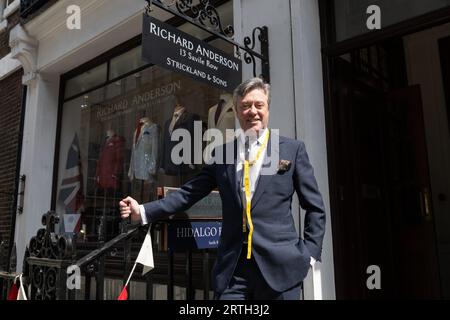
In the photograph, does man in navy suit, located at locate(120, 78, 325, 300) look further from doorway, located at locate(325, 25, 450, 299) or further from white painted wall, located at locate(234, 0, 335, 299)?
doorway, located at locate(325, 25, 450, 299)

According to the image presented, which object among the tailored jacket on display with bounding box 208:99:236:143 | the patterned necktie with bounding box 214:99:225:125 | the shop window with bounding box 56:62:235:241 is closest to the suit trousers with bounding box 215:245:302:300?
the tailored jacket on display with bounding box 208:99:236:143

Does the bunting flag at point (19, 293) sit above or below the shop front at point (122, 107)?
below

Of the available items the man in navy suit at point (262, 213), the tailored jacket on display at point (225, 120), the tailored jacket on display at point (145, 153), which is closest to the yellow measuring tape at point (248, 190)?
the man in navy suit at point (262, 213)

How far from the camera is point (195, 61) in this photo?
3256mm

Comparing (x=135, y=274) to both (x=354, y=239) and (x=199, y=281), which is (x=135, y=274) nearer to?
(x=199, y=281)

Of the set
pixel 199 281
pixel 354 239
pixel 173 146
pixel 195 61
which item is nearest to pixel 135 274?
pixel 199 281

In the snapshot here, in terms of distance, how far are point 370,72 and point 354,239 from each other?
1869 mm

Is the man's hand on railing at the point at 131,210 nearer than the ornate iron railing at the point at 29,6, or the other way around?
the man's hand on railing at the point at 131,210

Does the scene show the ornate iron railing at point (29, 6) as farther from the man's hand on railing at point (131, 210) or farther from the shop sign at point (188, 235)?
the man's hand on railing at point (131, 210)

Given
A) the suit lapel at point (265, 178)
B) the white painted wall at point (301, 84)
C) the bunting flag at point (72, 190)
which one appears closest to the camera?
the suit lapel at point (265, 178)

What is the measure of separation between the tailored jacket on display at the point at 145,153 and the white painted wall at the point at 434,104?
359 centimetres

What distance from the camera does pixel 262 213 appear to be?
2.22 m

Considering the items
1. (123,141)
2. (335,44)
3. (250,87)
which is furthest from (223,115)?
(250,87)

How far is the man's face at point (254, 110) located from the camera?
2.29 meters
